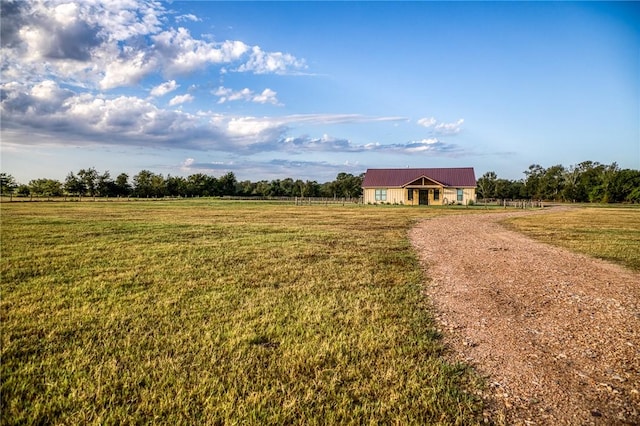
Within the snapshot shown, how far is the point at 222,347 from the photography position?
4363 mm

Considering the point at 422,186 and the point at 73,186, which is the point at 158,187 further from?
the point at 422,186

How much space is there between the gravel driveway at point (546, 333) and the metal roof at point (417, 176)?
4656 centimetres

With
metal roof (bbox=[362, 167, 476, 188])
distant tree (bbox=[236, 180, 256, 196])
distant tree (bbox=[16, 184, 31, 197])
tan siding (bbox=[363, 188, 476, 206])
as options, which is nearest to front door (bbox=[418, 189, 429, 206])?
tan siding (bbox=[363, 188, 476, 206])

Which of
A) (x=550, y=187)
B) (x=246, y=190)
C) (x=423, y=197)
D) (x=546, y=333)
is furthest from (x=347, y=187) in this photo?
(x=546, y=333)

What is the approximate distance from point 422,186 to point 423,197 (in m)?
2.38

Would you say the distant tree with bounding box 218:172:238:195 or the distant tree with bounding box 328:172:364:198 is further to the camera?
the distant tree with bounding box 218:172:238:195

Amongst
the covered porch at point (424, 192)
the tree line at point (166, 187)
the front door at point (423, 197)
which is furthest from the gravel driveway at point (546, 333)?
the tree line at point (166, 187)

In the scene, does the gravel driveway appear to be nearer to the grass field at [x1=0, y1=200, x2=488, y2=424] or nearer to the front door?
the grass field at [x1=0, y1=200, x2=488, y2=424]

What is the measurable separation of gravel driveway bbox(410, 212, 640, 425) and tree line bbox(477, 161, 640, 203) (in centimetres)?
8424

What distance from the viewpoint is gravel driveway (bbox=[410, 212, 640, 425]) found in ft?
10.9

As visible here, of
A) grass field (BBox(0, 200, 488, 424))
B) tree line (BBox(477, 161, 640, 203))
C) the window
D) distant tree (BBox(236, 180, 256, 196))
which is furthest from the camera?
distant tree (BBox(236, 180, 256, 196))

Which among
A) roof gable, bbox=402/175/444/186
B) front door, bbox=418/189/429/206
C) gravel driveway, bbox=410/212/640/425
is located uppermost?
roof gable, bbox=402/175/444/186

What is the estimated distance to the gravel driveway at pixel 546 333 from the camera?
3.33 meters

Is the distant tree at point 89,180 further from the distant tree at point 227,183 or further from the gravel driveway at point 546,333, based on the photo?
→ the gravel driveway at point 546,333
